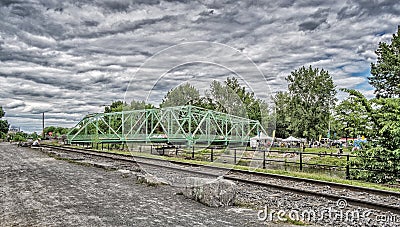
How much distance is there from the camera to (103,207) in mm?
9070

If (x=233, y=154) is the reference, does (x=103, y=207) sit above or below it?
below

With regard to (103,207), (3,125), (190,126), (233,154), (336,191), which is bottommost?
(336,191)

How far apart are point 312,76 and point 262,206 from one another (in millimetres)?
67907

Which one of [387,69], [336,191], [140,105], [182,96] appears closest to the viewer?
[182,96]

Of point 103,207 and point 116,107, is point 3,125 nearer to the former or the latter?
point 116,107

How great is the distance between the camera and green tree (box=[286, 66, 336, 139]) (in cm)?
6956

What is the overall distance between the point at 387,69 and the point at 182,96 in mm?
54310

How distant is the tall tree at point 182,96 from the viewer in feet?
31.9

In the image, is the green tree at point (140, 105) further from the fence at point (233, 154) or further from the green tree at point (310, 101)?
the green tree at point (310, 101)

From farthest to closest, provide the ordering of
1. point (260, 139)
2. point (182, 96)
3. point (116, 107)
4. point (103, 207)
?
1. point (116, 107)
2. point (260, 139)
3. point (182, 96)
4. point (103, 207)

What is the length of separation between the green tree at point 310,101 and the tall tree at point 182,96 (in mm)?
61284

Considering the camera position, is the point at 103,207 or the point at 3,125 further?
the point at 3,125

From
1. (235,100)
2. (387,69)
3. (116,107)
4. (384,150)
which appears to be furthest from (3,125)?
(235,100)

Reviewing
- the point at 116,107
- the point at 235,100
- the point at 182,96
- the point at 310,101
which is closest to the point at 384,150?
the point at 235,100
